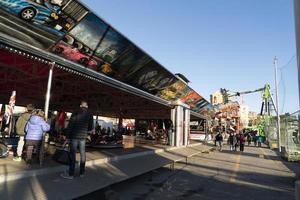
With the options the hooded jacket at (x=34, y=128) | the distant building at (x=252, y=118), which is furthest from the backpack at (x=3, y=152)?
the distant building at (x=252, y=118)

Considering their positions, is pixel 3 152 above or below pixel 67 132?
below

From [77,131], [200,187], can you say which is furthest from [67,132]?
[200,187]

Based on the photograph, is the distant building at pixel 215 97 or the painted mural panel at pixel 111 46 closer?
the painted mural panel at pixel 111 46

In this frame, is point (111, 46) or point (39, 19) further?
point (111, 46)

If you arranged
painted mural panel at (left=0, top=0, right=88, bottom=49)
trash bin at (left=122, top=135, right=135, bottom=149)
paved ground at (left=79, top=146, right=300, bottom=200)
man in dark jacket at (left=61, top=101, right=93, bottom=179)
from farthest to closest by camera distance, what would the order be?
trash bin at (left=122, top=135, right=135, bottom=149) < painted mural panel at (left=0, top=0, right=88, bottom=49) < paved ground at (left=79, top=146, right=300, bottom=200) < man in dark jacket at (left=61, top=101, right=93, bottom=179)

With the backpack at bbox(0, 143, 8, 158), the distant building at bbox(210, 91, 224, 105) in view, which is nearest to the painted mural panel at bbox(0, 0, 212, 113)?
the backpack at bbox(0, 143, 8, 158)

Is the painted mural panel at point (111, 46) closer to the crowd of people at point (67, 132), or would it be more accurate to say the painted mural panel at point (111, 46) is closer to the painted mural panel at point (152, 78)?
the painted mural panel at point (152, 78)

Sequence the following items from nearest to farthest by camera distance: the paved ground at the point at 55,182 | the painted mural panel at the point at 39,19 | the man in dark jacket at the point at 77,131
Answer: the paved ground at the point at 55,182 < the man in dark jacket at the point at 77,131 < the painted mural panel at the point at 39,19

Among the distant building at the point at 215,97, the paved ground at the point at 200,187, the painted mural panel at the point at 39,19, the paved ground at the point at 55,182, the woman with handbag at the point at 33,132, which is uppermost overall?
the distant building at the point at 215,97

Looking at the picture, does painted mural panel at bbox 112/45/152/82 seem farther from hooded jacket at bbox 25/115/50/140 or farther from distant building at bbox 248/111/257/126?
distant building at bbox 248/111/257/126

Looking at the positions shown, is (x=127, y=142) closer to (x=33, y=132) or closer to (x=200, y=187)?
(x=200, y=187)

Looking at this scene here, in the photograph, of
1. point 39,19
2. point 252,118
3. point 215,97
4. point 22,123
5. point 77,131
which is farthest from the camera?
point 252,118

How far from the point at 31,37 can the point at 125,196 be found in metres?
5.67

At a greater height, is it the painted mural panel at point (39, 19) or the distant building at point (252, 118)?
the distant building at point (252, 118)
